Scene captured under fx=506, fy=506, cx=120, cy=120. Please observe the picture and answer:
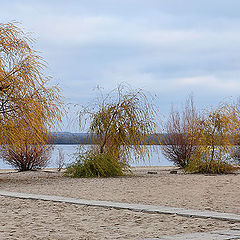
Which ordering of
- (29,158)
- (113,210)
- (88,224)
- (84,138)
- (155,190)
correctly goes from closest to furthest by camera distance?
(88,224) → (113,210) → (155,190) → (84,138) → (29,158)

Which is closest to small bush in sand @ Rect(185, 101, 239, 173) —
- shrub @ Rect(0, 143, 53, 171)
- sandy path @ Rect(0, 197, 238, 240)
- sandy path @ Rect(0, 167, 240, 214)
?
sandy path @ Rect(0, 167, 240, 214)

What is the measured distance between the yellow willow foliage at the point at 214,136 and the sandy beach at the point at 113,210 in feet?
11.1

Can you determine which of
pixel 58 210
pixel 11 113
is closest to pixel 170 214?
pixel 58 210

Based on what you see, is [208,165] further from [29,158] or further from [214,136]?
[29,158]

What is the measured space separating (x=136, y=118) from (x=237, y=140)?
235 inches

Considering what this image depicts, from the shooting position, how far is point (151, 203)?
9.52 metres

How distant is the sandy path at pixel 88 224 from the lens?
21.3ft

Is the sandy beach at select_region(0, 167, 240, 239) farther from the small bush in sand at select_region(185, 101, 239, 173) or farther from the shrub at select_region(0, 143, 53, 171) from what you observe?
the shrub at select_region(0, 143, 53, 171)

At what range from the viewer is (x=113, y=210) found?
859 centimetres

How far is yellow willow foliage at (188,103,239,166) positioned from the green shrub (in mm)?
3234

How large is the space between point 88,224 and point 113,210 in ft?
4.26

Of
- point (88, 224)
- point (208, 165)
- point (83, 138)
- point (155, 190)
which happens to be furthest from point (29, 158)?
point (88, 224)

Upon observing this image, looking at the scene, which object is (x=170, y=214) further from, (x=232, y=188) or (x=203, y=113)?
(x=203, y=113)

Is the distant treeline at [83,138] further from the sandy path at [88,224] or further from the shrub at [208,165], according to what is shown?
the sandy path at [88,224]
